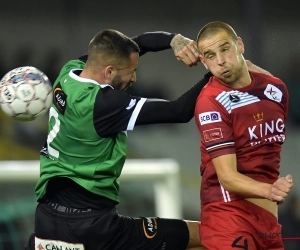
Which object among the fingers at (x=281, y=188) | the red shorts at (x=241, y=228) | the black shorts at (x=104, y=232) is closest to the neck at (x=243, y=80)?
the red shorts at (x=241, y=228)

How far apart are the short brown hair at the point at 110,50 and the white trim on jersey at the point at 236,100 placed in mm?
720

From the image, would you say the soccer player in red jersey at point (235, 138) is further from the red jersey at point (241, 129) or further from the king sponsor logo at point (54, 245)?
the king sponsor logo at point (54, 245)

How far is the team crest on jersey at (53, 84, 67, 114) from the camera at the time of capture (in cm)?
473

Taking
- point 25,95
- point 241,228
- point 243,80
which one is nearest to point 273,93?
point 243,80

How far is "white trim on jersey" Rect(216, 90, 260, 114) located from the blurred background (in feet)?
23.6

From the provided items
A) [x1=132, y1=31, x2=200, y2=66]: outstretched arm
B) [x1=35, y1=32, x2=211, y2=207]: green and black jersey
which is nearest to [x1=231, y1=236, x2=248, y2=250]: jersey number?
[x1=35, y1=32, x2=211, y2=207]: green and black jersey

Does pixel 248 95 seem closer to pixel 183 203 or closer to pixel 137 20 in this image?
pixel 183 203

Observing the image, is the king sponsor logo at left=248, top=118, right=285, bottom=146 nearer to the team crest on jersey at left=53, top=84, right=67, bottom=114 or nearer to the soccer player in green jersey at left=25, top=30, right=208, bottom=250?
the soccer player in green jersey at left=25, top=30, right=208, bottom=250

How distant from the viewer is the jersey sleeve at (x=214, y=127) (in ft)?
13.7

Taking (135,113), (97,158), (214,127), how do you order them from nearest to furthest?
(214,127), (135,113), (97,158)

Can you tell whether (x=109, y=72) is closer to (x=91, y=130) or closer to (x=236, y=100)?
(x=91, y=130)

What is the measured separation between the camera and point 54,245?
15.5 ft

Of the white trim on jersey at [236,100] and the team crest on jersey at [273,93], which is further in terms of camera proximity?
the team crest on jersey at [273,93]

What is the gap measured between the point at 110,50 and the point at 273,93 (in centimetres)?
95
